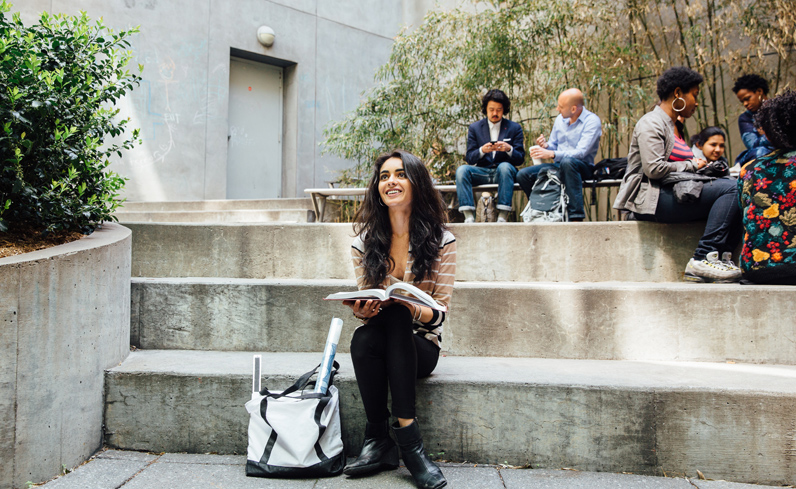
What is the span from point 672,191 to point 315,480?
8.27ft

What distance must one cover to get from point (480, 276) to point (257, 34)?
5925 millimetres

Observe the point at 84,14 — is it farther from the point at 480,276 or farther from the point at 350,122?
the point at 350,122

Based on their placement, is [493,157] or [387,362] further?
[493,157]

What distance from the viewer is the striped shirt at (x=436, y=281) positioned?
2.12 m

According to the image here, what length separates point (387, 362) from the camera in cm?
196

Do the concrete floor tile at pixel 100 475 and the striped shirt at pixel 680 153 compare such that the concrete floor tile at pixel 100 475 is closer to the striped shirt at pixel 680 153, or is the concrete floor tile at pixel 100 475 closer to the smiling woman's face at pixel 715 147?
the striped shirt at pixel 680 153

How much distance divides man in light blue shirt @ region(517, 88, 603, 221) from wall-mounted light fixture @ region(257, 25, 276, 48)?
16.3 ft

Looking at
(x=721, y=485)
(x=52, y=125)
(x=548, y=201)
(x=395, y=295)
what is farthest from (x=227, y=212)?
(x=721, y=485)

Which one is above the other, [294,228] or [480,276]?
[294,228]

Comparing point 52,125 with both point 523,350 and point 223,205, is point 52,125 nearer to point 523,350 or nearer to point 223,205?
point 523,350

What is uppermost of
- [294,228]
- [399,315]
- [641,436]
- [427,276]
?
[294,228]

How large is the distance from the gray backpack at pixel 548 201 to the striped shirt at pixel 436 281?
1.72 m

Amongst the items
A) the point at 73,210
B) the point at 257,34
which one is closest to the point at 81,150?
the point at 73,210

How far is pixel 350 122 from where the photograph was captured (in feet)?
21.1
